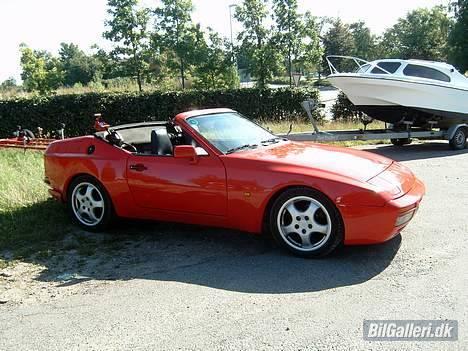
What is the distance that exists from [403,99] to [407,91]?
0.21 metres

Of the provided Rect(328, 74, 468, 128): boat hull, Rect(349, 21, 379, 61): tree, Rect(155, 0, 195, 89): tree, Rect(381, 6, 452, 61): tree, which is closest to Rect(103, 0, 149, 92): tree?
Rect(155, 0, 195, 89): tree

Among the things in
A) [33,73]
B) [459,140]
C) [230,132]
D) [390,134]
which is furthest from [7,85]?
[230,132]

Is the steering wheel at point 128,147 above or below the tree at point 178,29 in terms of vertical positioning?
below

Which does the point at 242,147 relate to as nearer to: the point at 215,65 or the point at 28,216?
the point at 28,216

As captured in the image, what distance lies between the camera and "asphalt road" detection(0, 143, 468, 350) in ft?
10.6

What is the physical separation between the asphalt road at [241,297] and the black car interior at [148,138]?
41.5 inches

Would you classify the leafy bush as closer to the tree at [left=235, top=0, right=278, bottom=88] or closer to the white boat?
the tree at [left=235, top=0, right=278, bottom=88]

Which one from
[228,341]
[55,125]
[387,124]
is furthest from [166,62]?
[228,341]

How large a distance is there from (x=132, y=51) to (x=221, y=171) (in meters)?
23.0

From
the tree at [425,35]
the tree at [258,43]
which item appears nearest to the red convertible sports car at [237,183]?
the tree at [258,43]

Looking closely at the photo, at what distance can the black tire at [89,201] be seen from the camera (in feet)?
18.3

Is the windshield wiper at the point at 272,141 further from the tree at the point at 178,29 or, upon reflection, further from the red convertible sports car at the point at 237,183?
the tree at the point at 178,29

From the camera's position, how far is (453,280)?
3943 millimetres

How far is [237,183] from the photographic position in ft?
15.5
